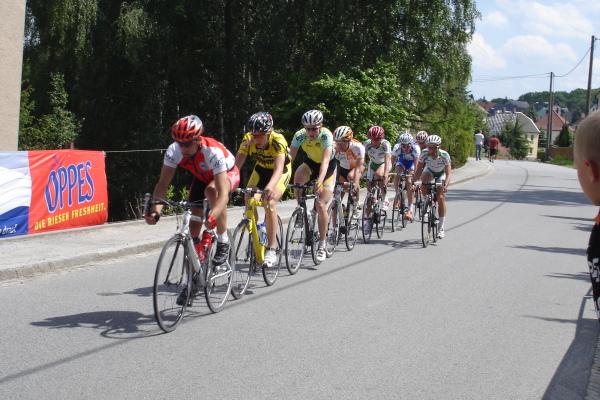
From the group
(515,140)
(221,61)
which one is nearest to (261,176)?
(221,61)

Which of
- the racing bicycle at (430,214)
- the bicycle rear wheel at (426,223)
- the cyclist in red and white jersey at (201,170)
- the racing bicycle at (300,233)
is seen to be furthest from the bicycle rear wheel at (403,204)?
the cyclist in red and white jersey at (201,170)

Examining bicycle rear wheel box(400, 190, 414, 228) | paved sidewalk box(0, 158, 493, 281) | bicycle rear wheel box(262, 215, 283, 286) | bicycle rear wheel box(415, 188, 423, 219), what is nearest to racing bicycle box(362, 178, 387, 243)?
bicycle rear wheel box(415, 188, 423, 219)

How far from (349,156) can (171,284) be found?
6327 millimetres

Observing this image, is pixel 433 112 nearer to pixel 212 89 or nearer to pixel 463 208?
pixel 212 89

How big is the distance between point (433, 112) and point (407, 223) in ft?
67.1

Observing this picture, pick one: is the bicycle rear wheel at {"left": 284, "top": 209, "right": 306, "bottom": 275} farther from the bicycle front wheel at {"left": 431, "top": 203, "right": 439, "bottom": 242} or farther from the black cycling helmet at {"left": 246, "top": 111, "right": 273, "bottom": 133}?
the bicycle front wheel at {"left": 431, "top": 203, "right": 439, "bottom": 242}

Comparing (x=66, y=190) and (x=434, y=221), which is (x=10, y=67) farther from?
(x=434, y=221)

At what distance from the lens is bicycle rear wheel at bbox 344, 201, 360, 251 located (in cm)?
1066

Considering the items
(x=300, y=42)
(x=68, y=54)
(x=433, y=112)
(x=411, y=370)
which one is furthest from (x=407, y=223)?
(x=433, y=112)

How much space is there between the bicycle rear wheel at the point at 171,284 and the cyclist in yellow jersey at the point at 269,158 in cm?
154

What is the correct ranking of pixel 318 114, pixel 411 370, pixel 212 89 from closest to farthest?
pixel 411 370 → pixel 318 114 → pixel 212 89

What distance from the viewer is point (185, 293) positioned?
231 inches

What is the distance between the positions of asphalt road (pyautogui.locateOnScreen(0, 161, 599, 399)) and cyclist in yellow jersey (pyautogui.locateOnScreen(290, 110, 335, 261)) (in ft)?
2.39

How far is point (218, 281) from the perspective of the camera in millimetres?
6504
